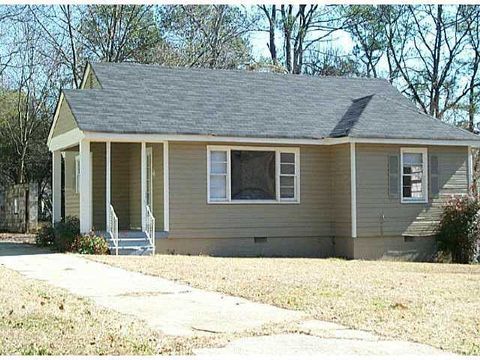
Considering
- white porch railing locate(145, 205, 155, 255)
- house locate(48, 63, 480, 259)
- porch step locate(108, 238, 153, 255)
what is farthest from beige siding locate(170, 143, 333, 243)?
porch step locate(108, 238, 153, 255)

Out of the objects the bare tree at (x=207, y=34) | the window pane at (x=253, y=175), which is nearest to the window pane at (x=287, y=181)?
the window pane at (x=253, y=175)

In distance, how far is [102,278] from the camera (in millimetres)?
13797

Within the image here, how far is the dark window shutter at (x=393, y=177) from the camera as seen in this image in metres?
21.6

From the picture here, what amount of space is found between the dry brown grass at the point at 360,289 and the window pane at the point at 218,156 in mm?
2986

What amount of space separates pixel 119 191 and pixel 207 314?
1337 cm

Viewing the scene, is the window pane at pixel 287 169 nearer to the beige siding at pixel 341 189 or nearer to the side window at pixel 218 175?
the beige siding at pixel 341 189

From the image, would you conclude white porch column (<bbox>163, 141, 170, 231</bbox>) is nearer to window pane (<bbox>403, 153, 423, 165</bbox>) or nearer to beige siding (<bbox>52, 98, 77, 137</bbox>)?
beige siding (<bbox>52, 98, 77, 137</bbox>)

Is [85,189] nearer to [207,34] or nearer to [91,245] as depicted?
[91,245]

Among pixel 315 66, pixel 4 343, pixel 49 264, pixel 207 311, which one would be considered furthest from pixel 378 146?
pixel 315 66

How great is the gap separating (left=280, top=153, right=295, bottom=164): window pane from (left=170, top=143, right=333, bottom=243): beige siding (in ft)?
0.81

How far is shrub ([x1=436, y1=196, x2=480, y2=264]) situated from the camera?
846 inches

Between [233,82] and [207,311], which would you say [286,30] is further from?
[207,311]

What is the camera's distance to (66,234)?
1998 cm

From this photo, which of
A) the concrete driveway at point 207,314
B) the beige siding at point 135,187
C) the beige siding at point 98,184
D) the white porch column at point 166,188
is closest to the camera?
the concrete driveway at point 207,314
